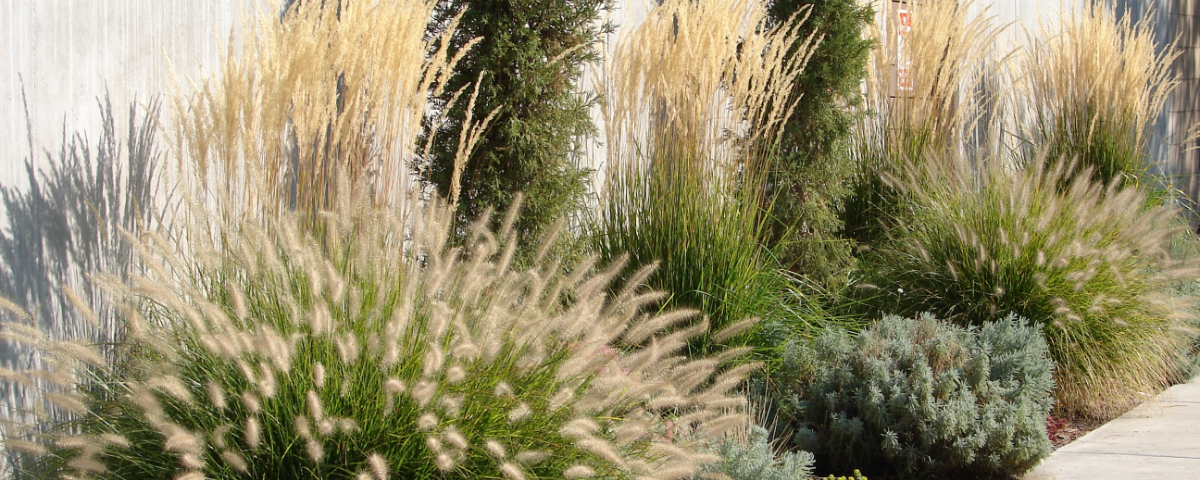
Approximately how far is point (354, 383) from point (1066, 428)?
342cm

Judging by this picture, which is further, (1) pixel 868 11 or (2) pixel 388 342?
(1) pixel 868 11

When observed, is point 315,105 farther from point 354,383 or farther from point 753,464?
point 753,464

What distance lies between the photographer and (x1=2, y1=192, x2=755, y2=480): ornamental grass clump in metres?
2.15

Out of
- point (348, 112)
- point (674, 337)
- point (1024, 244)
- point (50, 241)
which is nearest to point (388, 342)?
point (674, 337)

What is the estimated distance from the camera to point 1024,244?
4473 millimetres

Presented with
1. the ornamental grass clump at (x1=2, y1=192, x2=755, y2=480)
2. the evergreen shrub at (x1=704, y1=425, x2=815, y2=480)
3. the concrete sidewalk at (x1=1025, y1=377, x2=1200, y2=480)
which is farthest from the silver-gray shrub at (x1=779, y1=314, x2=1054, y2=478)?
the ornamental grass clump at (x1=2, y1=192, x2=755, y2=480)

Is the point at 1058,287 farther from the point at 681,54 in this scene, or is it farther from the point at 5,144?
the point at 5,144

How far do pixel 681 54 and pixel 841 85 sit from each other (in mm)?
1600

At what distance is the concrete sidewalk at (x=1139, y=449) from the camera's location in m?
3.76

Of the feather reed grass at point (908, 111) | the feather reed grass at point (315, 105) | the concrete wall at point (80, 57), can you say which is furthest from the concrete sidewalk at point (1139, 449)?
the concrete wall at point (80, 57)

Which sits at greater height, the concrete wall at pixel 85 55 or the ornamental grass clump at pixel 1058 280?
the concrete wall at pixel 85 55

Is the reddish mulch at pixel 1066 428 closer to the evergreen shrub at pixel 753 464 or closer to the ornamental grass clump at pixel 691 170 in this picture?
the ornamental grass clump at pixel 691 170

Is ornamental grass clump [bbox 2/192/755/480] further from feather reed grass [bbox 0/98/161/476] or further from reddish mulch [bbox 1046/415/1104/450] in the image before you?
reddish mulch [bbox 1046/415/1104/450]

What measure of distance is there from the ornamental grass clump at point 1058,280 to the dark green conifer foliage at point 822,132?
551 mm
